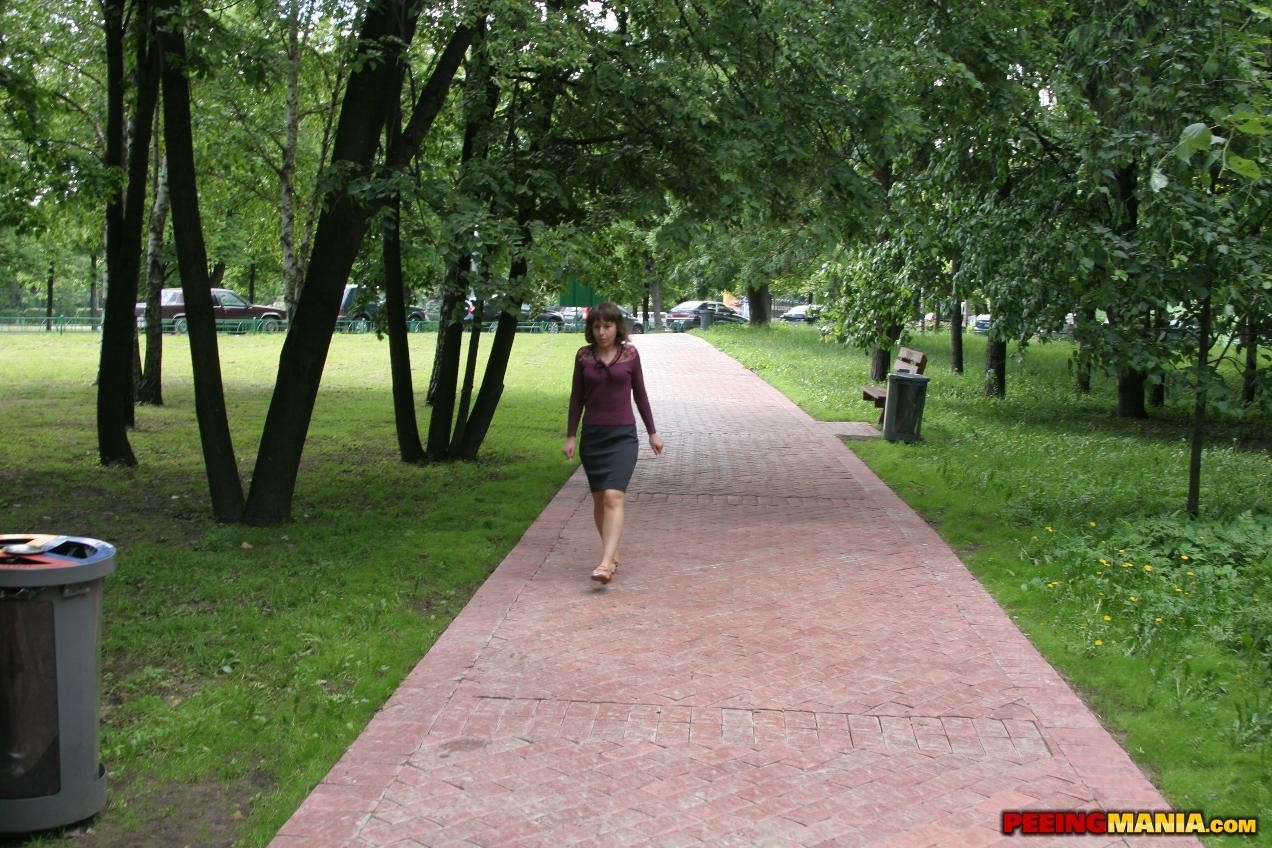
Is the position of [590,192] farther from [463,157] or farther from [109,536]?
[109,536]

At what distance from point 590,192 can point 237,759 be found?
294 inches

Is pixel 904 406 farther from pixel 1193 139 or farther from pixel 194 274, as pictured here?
pixel 1193 139

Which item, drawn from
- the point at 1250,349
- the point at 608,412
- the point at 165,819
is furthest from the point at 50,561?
the point at 1250,349

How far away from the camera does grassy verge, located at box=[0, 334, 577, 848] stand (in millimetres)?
4676

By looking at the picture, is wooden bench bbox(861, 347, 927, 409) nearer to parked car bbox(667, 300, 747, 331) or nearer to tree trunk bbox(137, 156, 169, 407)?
tree trunk bbox(137, 156, 169, 407)

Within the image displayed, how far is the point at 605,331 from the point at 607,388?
36 cm

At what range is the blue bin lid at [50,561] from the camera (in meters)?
3.98

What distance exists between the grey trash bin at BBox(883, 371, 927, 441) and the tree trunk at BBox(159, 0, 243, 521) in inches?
339

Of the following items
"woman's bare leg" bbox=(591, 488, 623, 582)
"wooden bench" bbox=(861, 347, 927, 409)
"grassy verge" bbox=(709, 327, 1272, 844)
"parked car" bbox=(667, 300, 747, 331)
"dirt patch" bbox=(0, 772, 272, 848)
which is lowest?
"dirt patch" bbox=(0, 772, 272, 848)

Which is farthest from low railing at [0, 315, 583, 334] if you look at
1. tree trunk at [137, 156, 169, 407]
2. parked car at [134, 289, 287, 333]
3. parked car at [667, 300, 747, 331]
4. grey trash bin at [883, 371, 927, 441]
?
grey trash bin at [883, 371, 927, 441]

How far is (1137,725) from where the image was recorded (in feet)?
17.2

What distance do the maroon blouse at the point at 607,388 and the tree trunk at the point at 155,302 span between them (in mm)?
12235

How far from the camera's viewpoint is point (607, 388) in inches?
310

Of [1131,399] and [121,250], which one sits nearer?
[121,250]
